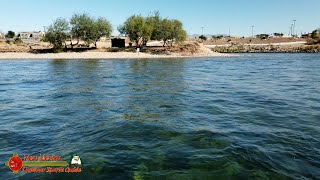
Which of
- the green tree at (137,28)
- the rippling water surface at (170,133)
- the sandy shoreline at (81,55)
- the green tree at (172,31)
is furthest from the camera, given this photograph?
the green tree at (172,31)

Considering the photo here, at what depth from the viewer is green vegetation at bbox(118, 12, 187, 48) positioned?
92200mm

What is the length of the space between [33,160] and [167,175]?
4.92 meters

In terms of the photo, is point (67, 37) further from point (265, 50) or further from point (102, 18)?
point (265, 50)

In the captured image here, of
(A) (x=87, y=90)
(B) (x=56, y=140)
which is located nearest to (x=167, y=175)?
(B) (x=56, y=140)

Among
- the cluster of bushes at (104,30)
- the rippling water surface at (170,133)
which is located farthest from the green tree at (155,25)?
the rippling water surface at (170,133)

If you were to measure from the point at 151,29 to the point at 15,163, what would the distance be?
86816 millimetres

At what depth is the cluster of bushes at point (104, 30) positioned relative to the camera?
301ft

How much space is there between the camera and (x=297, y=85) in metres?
29.2

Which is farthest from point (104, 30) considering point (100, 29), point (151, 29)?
point (151, 29)

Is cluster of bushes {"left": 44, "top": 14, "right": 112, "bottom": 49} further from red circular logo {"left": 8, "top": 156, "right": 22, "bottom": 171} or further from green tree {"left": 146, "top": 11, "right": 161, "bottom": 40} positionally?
red circular logo {"left": 8, "top": 156, "right": 22, "bottom": 171}

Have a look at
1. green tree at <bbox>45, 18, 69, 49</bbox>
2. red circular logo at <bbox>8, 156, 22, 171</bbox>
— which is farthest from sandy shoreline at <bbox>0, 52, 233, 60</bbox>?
red circular logo at <bbox>8, 156, 22, 171</bbox>

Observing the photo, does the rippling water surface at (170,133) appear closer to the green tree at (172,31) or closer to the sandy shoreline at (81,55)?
the sandy shoreline at (81,55)

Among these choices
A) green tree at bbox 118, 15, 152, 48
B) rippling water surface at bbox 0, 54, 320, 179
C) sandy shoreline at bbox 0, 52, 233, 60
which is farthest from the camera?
green tree at bbox 118, 15, 152, 48

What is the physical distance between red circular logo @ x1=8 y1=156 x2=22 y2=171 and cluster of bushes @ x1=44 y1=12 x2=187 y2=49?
83.2 m
